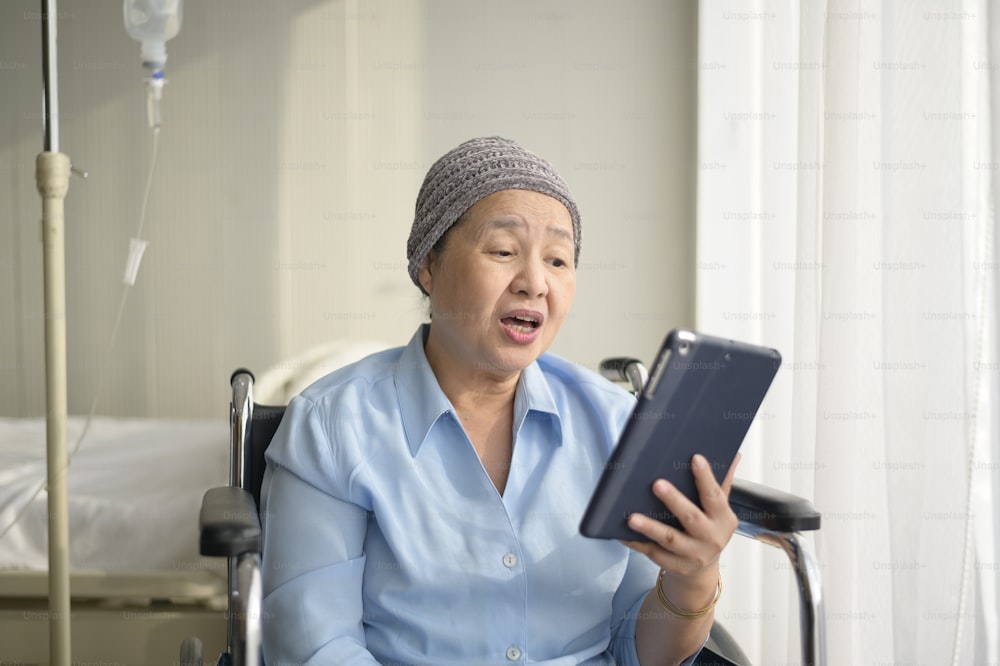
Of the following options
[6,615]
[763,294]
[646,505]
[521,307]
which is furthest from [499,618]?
[763,294]

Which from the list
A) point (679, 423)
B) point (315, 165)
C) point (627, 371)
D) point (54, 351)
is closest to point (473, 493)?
point (679, 423)

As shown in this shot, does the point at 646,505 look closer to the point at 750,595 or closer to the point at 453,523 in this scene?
the point at 453,523

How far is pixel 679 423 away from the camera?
36.5 inches

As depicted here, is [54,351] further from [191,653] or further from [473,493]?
[473,493]

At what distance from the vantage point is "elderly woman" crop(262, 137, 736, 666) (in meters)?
1.06

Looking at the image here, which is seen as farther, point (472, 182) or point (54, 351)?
point (54, 351)

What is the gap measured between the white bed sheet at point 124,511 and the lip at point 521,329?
74cm

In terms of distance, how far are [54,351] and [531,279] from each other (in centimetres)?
74

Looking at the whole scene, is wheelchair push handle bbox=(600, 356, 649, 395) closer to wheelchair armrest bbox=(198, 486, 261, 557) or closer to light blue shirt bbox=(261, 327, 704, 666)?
light blue shirt bbox=(261, 327, 704, 666)

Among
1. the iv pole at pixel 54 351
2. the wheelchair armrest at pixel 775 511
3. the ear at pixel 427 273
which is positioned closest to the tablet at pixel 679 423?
the wheelchair armrest at pixel 775 511

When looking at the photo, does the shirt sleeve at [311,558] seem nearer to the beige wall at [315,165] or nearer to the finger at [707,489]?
the finger at [707,489]

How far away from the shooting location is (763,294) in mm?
2039

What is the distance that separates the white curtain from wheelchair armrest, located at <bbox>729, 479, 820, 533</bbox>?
1.15 feet

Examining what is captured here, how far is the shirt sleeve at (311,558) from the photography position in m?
1.02
